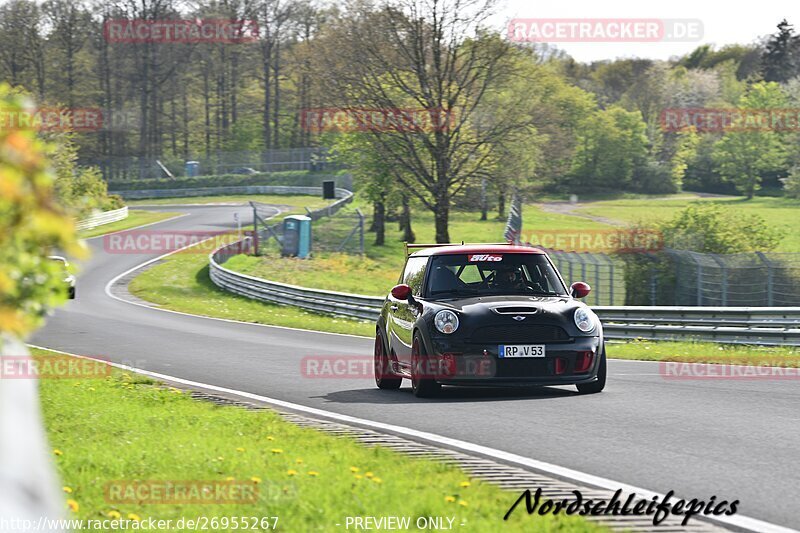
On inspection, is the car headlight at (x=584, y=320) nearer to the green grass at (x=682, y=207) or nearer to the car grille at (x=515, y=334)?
the car grille at (x=515, y=334)

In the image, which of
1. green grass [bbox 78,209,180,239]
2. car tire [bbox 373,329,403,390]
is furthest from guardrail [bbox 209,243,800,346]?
green grass [bbox 78,209,180,239]

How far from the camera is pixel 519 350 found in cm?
1155

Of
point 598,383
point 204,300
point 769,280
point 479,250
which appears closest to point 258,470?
point 598,383

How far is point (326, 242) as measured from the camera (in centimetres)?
5559

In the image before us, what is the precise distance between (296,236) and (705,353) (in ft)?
110

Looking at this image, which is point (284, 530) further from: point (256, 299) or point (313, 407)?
point (256, 299)

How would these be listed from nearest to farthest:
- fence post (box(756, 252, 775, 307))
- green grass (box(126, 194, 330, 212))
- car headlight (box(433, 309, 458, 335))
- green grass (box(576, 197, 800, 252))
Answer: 1. car headlight (box(433, 309, 458, 335))
2. fence post (box(756, 252, 775, 307))
3. green grass (box(126, 194, 330, 212))
4. green grass (box(576, 197, 800, 252))

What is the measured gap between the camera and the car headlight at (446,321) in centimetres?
1166

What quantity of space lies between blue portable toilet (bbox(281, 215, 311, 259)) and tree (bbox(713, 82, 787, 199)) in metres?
66.5

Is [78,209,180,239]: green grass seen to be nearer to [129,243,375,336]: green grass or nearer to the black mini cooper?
[129,243,375,336]: green grass

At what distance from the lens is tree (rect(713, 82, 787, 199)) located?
110m

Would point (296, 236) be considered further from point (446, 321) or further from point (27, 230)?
point (27, 230)

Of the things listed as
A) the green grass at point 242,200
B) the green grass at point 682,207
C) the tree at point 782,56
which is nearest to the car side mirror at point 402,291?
the green grass at point 682,207

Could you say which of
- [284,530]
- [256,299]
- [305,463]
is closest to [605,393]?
[305,463]
